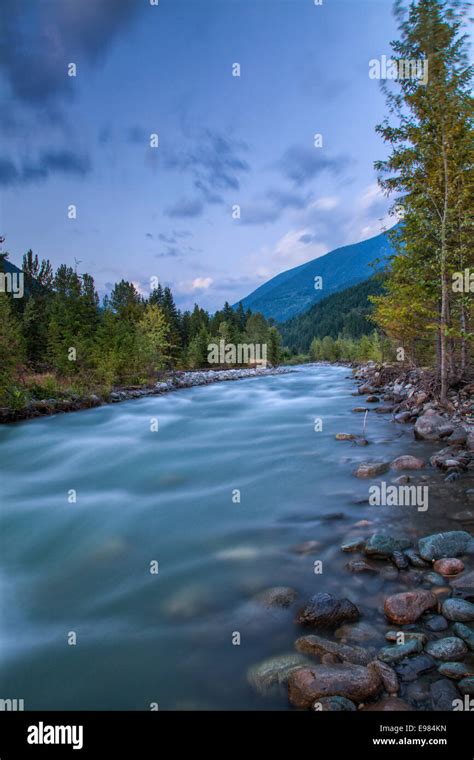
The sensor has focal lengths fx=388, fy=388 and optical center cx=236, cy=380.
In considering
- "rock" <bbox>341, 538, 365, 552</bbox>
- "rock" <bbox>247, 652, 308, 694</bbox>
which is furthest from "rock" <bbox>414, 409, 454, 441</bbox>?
"rock" <bbox>247, 652, 308, 694</bbox>

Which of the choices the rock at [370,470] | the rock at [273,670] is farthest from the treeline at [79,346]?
the rock at [273,670]

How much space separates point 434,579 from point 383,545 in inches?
31.9

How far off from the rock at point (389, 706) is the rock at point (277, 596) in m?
1.51

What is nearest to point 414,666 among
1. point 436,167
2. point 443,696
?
point 443,696

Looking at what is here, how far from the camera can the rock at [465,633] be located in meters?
3.62

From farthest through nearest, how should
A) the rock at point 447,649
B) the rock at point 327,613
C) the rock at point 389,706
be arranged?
the rock at point 327,613, the rock at point 447,649, the rock at point 389,706

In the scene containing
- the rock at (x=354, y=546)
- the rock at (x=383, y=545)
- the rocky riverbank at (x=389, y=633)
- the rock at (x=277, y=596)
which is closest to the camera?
the rocky riverbank at (x=389, y=633)

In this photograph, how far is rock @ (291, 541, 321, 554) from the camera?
5844mm

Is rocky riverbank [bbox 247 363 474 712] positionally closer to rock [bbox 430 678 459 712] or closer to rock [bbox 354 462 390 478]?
rock [bbox 430 678 459 712]

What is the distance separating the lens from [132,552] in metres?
6.27

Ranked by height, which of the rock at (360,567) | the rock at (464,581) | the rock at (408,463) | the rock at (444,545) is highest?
the rock at (408,463)

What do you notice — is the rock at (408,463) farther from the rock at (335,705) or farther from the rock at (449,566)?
the rock at (335,705)
